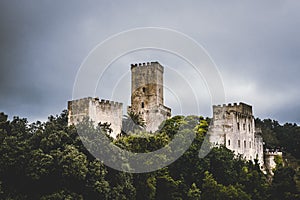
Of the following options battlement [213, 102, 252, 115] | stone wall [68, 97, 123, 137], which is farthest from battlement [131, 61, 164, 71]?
stone wall [68, 97, 123, 137]

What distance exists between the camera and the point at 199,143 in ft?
127

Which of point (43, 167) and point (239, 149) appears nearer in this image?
point (43, 167)

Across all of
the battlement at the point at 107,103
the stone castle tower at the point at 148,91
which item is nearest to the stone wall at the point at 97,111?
the battlement at the point at 107,103

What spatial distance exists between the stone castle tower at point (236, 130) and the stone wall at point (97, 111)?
35.1 feet

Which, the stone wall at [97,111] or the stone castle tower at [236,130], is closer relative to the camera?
the stone wall at [97,111]

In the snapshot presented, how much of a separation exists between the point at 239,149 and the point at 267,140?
24.9 meters

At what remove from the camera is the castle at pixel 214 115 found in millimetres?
47250

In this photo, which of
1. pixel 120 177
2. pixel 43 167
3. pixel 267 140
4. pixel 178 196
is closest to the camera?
pixel 43 167

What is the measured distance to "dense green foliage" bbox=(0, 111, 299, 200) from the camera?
24875mm

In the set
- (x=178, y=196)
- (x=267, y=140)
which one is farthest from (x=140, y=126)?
(x=267, y=140)

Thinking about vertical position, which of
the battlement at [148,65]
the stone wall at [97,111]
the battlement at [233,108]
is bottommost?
the stone wall at [97,111]

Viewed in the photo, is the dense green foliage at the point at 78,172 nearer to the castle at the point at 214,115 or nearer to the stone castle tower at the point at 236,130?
the castle at the point at 214,115

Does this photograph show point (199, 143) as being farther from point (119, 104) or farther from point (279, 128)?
point (279, 128)

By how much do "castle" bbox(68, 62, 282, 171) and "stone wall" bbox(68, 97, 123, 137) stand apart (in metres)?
0.09
